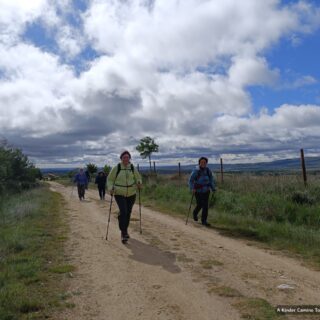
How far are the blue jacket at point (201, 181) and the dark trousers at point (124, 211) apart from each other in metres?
3.17

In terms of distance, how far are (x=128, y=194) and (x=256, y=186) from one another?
29.8ft

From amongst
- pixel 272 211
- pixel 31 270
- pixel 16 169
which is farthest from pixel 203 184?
pixel 16 169

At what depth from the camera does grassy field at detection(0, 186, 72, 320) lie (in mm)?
5281

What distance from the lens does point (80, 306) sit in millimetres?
5391

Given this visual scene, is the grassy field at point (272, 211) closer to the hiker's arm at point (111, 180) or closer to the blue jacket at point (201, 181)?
the blue jacket at point (201, 181)

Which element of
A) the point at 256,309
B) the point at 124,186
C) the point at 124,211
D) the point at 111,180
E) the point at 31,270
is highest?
the point at 111,180

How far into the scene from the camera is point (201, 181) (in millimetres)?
12469

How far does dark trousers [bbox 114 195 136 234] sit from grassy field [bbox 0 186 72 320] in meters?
1.51

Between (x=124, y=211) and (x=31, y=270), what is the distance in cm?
312

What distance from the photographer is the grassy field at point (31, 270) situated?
208 inches

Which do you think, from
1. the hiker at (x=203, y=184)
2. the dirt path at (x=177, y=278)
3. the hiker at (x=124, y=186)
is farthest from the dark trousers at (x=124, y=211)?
the hiker at (x=203, y=184)

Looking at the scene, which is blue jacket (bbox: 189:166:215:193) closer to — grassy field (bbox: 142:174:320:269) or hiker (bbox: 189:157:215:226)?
hiker (bbox: 189:157:215:226)

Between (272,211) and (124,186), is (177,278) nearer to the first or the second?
(124,186)

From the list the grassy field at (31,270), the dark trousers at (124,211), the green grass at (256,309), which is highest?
the dark trousers at (124,211)
